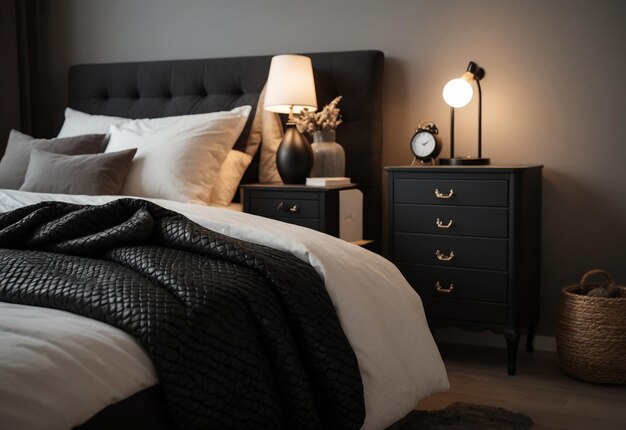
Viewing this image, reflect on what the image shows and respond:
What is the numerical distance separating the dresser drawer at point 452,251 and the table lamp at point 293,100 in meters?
0.50

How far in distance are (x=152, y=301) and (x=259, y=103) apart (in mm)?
2173

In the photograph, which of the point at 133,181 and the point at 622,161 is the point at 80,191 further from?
the point at 622,161

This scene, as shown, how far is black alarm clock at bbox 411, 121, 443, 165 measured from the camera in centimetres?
332

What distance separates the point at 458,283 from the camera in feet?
10.2

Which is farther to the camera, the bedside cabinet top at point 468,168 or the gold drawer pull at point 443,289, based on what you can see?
the gold drawer pull at point 443,289

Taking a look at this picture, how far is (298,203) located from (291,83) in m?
0.51

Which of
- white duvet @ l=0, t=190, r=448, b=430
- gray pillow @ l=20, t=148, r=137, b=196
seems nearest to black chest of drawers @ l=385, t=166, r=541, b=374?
white duvet @ l=0, t=190, r=448, b=430

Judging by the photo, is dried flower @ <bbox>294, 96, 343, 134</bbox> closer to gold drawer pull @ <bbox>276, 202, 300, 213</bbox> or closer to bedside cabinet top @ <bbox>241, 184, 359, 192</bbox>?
bedside cabinet top @ <bbox>241, 184, 359, 192</bbox>

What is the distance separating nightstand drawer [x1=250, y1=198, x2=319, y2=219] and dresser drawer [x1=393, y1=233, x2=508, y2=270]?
36 centimetres

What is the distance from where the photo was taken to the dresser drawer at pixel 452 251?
3.03m

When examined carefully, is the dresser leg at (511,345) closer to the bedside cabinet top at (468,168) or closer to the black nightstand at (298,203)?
the bedside cabinet top at (468,168)

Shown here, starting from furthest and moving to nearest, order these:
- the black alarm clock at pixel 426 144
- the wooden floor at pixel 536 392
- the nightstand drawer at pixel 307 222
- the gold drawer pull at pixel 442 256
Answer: the black alarm clock at pixel 426 144, the nightstand drawer at pixel 307 222, the gold drawer pull at pixel 442 256, the wooden floor at pixel 536 392

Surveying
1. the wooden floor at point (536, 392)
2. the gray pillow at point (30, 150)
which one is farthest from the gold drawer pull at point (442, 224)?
the gray pillow at point (30, 150)

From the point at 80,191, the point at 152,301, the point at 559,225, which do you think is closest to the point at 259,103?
the point at 80,191
